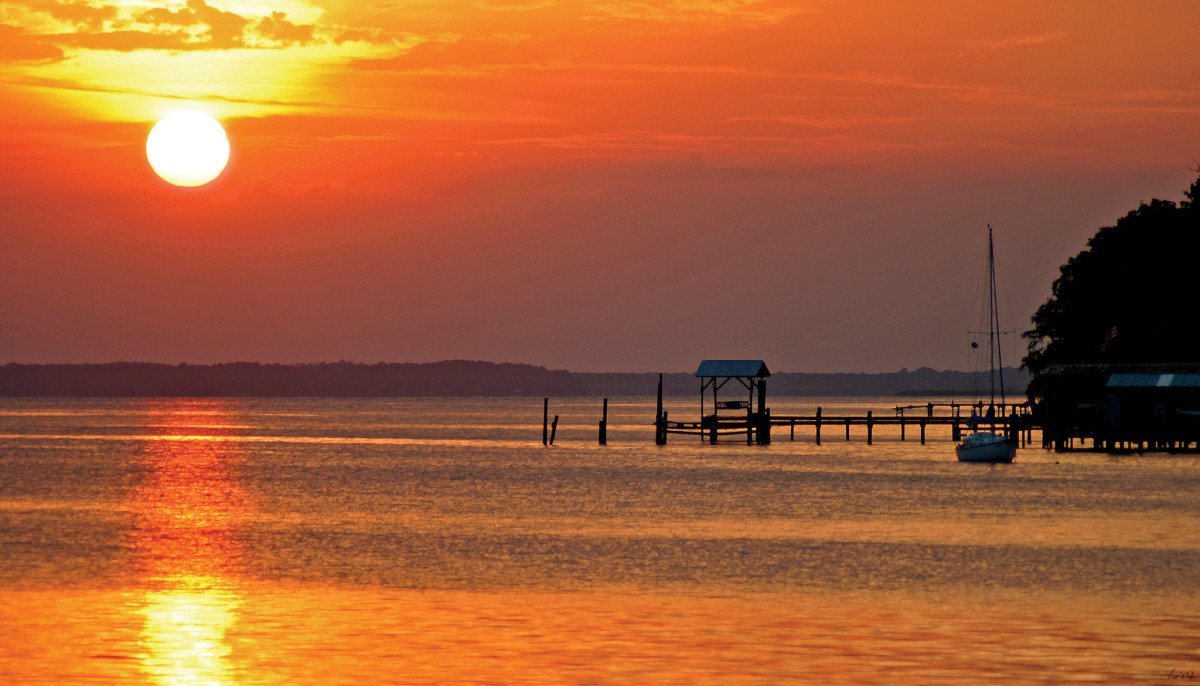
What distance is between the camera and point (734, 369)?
83.6 m

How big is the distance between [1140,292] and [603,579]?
60535 millimetres

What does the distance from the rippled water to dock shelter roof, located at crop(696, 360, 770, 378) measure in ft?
81.1

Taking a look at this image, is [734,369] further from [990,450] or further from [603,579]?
[603,579]

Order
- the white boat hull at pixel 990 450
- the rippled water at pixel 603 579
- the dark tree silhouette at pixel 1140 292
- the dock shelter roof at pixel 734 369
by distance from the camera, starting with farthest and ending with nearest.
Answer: the dock shelter roof at pixel 734 369 < the dark tree silhouette at pixel 1140 292 < the white boat hull at pixel 990 450 < the rippled water at pixel 603 579

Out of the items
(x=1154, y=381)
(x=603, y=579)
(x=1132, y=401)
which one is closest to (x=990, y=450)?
(x=1132, y=401)

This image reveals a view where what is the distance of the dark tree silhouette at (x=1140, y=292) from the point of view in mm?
74188

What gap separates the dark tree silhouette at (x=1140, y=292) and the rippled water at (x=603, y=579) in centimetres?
1819

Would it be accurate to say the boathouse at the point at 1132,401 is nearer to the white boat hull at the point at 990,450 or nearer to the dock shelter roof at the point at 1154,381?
the dock shelter roof at the point at 1154,381

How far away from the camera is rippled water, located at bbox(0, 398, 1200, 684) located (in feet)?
57.3

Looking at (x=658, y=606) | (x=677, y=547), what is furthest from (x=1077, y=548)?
(x=658, y=606)

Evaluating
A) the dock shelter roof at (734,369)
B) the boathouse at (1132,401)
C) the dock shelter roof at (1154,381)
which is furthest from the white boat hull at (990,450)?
the dock shelter roof at (734,369)

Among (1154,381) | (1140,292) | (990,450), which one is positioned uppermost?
(1140,292)

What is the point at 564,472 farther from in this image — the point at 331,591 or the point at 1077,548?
the point at 331,591

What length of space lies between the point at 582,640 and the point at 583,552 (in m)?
11.5
